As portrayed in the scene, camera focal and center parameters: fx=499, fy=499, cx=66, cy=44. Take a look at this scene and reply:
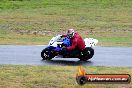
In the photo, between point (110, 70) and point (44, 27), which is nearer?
point (110, 70)

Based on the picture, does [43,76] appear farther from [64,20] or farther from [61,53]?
[64,20]

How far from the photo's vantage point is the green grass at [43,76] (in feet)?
47.6

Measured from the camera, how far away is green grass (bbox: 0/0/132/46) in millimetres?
30766

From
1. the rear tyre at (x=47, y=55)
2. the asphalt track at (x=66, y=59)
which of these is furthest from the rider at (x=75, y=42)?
the rear tyre at (x=47, y=55)

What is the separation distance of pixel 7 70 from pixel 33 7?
33954 mm

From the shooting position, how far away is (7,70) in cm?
1631

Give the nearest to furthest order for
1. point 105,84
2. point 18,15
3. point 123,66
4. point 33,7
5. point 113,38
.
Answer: point 105,84 → point 123,66 → point 113,38 → point 18,15 → point 33,7

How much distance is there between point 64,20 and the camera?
4125 cm

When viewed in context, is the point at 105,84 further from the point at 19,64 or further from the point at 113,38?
the point at 113,38

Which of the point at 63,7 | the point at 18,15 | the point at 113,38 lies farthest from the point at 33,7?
the point at 113,38

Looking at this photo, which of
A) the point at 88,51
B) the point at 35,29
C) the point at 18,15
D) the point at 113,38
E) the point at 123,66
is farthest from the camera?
the point at 18,15

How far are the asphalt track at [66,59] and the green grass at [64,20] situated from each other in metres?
3.44
